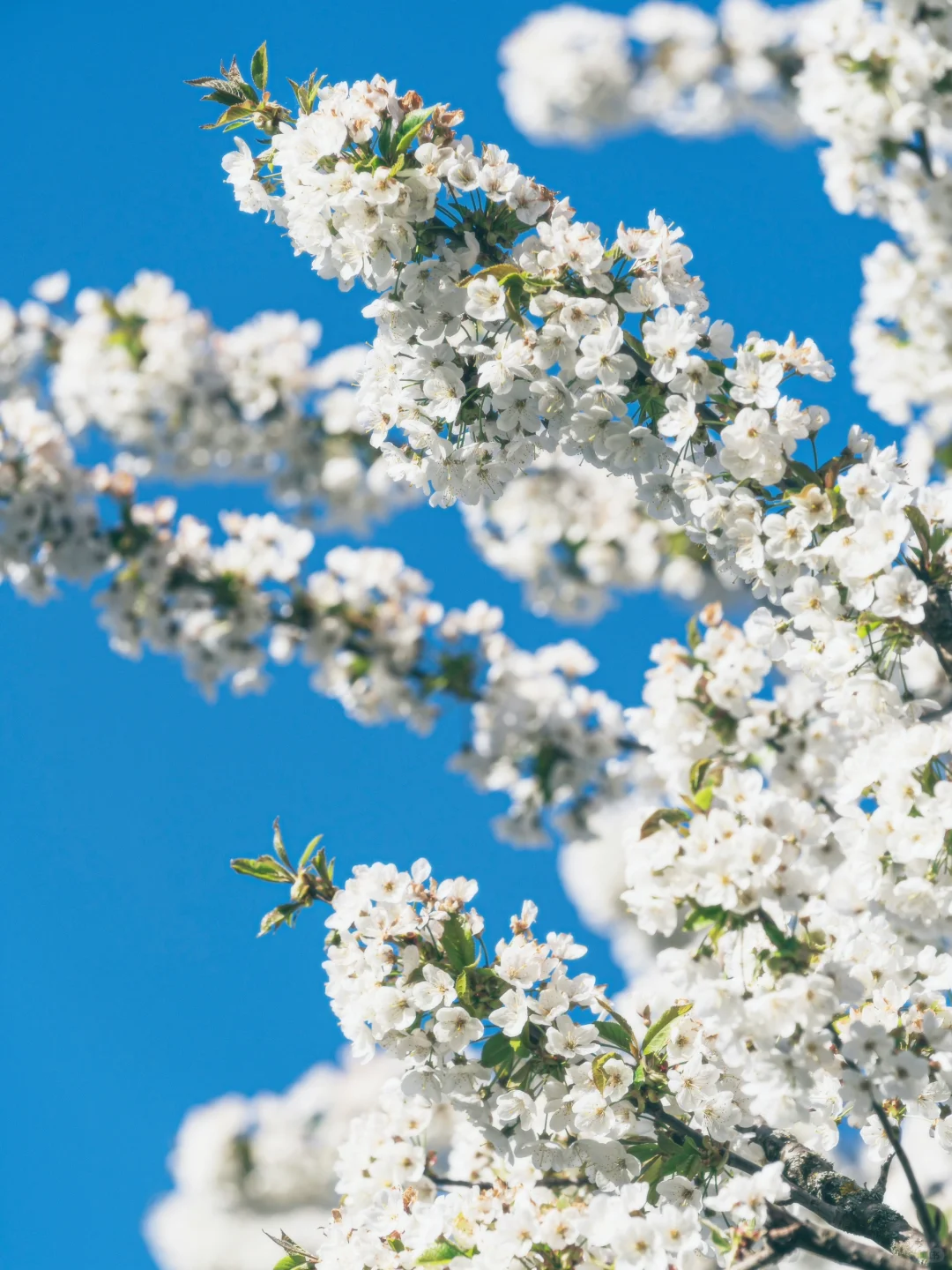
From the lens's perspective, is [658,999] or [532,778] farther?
[532,778]

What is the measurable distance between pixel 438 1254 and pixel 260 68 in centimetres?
346

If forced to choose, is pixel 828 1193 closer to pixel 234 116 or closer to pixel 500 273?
pixel 500 273

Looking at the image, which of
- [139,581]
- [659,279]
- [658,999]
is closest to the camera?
[659,279]

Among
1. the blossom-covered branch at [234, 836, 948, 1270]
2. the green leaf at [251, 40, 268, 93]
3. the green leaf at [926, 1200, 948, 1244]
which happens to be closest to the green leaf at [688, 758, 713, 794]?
the blossom-covered branch at [234, 836, 948, 1270]

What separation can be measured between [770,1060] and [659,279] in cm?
209

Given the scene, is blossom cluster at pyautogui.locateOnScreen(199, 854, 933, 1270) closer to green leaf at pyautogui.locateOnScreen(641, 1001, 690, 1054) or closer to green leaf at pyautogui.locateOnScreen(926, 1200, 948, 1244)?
green leaf at pyautogui.locateOnScreen(641, 1001, 690, 1054)

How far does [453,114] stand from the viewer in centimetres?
335

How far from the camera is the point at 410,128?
3.24 m

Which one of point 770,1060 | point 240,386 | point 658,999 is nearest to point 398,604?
point 240,386

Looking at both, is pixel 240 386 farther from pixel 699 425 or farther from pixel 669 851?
pixel 669 851

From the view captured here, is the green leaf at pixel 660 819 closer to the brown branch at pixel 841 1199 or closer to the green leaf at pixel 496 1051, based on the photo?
the green leaf at pixel 496 1051

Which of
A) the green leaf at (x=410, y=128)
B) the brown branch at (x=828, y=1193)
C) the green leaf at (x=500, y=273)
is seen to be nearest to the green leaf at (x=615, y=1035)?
the brown branch at (x=828, y=1193)

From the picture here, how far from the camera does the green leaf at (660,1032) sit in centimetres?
311

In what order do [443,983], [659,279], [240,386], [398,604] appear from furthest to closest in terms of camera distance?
[240,386]
[398,604]
[659,279]
[443,983]
